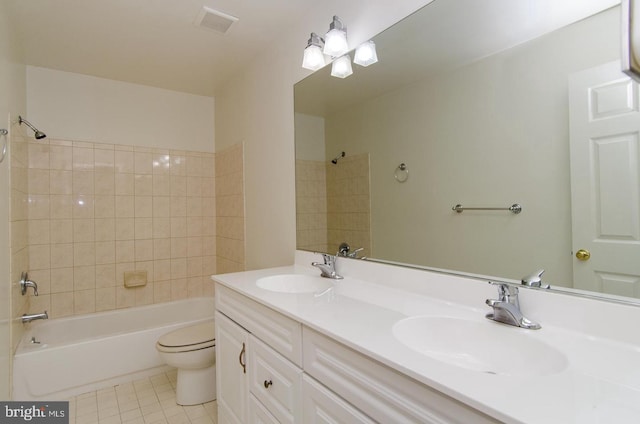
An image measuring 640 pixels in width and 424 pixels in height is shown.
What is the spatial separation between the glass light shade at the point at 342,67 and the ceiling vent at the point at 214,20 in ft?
2.43

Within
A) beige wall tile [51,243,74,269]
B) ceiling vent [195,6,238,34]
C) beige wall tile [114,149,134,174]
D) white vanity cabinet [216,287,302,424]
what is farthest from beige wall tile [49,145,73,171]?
white vanity cabinet [216,287,302,424]

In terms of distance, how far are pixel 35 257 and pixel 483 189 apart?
3.16 meters

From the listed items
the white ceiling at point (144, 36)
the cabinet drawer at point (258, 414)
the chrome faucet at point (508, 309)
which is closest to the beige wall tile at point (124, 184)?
the white ceiling at point (144, 36)

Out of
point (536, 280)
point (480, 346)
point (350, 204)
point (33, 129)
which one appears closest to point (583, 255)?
point (536, 280)

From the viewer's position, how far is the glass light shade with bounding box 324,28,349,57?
5.24ft

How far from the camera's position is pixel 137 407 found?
2.06m

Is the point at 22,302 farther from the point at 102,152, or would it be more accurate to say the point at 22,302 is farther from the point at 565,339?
the point at 565,339

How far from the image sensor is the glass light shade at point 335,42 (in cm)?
160

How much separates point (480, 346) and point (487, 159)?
2.05ft

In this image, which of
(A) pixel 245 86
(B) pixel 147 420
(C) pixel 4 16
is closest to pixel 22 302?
(B) pixel 147 420

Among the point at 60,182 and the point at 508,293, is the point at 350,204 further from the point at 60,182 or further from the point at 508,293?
the point at 60,182

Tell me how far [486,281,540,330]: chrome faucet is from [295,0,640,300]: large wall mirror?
0.30ft

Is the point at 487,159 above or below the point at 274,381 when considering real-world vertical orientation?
above

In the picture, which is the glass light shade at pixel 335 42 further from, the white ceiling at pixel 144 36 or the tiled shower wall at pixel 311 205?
the tiled shower wall at pixel 311 205
